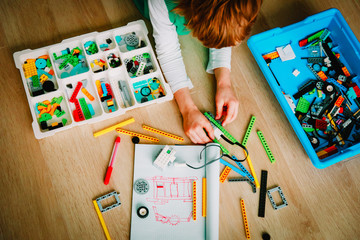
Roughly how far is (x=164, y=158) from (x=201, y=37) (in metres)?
0.41

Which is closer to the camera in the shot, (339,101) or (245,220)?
(245,220)

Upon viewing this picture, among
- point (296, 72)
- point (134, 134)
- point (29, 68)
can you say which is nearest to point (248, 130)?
point (296, 72)

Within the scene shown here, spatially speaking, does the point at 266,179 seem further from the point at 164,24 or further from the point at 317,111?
the point at 164,24

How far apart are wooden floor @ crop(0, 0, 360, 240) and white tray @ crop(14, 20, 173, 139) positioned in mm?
54

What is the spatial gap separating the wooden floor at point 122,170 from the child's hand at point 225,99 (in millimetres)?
50

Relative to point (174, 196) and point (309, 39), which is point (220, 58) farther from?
point (174, 196)

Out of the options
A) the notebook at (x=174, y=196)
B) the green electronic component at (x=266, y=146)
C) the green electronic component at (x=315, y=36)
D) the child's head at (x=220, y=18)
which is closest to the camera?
the child's head at (x=220, y=18)

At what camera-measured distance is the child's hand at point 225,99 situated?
0.92 m

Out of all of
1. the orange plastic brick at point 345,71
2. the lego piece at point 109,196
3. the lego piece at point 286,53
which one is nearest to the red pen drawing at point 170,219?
the lego piece at point 109,196

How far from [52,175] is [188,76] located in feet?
1.96

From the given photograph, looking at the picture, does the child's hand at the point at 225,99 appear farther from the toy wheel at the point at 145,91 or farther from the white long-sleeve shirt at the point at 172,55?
the toy wheel at the point at 145,91

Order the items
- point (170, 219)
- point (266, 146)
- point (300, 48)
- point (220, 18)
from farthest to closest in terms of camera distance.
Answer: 1. point (300, 48)
2. point (266, 146)
3. point (170, 219)
4. point (220, 18)

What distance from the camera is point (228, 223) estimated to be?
86 centimetres

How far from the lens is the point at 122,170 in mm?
881
